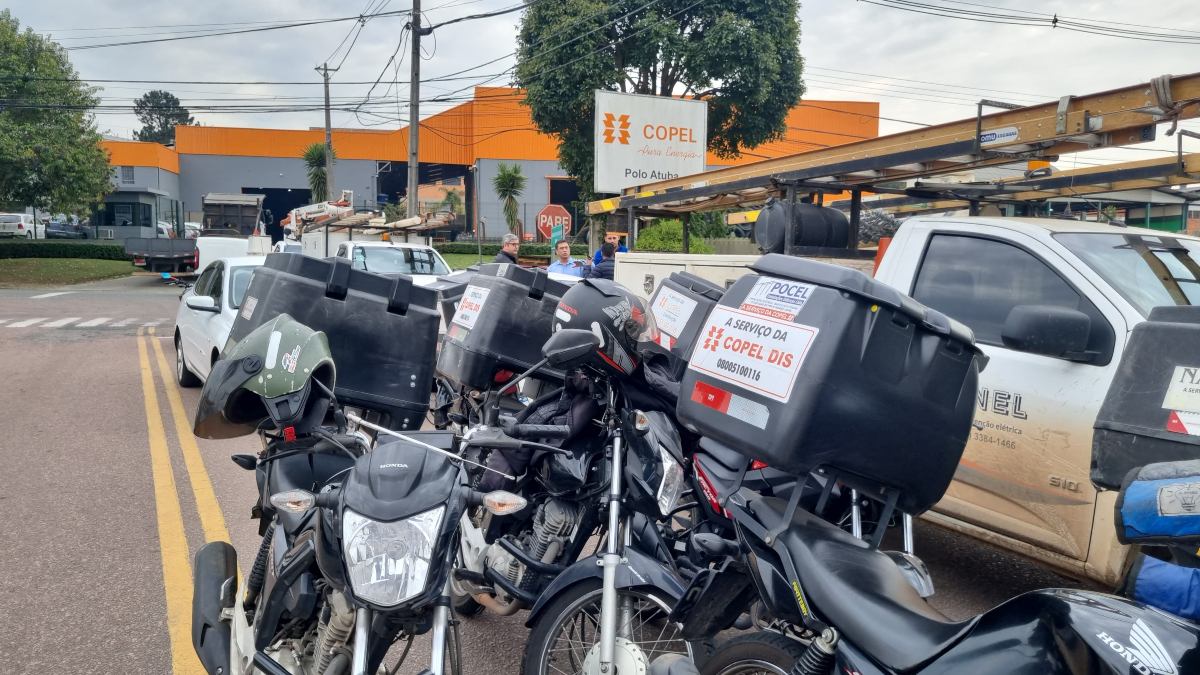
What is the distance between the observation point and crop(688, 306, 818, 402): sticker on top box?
2.58 meters

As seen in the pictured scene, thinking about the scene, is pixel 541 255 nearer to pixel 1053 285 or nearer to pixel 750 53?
pixel 750 53

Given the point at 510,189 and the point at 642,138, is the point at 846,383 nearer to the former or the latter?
the point at 642,138

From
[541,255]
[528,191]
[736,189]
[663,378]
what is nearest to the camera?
[663,378]

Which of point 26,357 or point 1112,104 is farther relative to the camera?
point 26,357

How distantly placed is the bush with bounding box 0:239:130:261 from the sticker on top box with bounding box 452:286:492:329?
4048 centimetres

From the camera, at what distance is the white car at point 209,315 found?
9141 mm

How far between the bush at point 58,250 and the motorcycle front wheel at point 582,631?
139 feet

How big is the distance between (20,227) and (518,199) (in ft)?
88.5

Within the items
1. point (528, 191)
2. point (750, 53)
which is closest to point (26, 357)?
point (750, 53)

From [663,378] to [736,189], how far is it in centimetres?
381

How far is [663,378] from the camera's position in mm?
3521

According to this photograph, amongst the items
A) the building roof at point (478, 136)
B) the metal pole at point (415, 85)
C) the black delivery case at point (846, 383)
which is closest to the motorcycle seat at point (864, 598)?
the black delivery case at point (846, 383)

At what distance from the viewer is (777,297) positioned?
2742 millimetres

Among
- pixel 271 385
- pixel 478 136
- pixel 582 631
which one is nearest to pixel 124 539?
pixel 271 385
